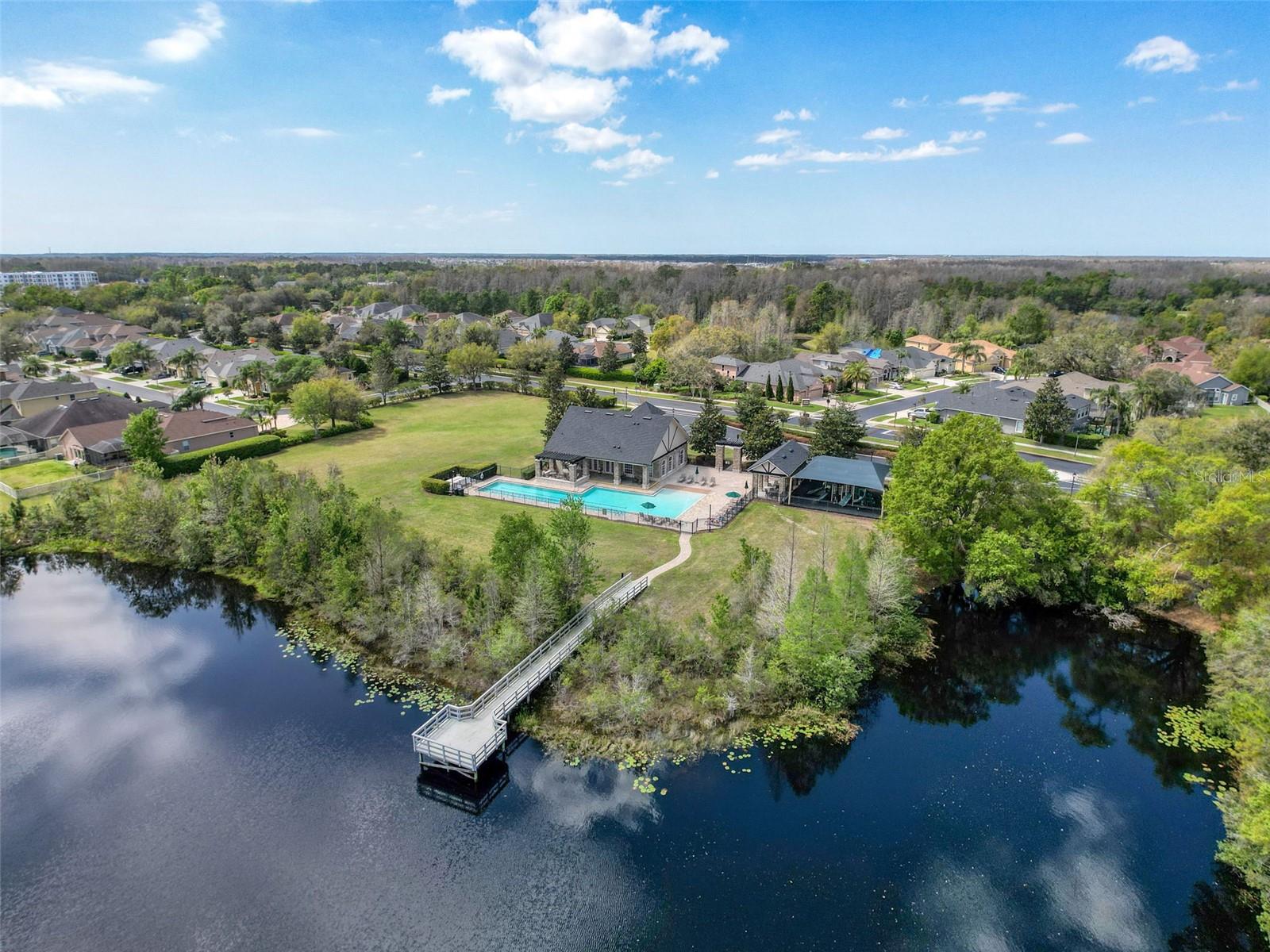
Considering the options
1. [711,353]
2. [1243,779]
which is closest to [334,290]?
[711,353]

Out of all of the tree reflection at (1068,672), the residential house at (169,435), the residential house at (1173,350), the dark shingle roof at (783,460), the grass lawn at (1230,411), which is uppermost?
the residential house at (1173,350)

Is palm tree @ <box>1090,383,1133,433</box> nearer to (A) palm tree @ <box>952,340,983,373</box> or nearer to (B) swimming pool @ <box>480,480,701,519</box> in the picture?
(A) palm tree @ <box>952,340,983,373</box>

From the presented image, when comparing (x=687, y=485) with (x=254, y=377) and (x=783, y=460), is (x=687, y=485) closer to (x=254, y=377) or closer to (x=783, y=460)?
(x=783, y=460)

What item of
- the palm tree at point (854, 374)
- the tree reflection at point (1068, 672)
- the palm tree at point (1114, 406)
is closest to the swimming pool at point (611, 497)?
the tree reflection at point (1068, 672)

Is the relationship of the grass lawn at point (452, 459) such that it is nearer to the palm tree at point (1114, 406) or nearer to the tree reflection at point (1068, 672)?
the tree reflection at point (1068, 672)

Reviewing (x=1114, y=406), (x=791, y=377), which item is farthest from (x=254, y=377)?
(x=1114, y=406)

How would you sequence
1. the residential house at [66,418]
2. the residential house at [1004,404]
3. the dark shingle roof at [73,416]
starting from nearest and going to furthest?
the residential house at [66,418], the dark shingle roof at [73,416], the residential house at [1004,404]

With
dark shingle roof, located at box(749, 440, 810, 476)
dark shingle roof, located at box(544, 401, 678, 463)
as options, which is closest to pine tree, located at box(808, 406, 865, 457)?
dark shingle roof, located at box(749, 440, 810, 476)
